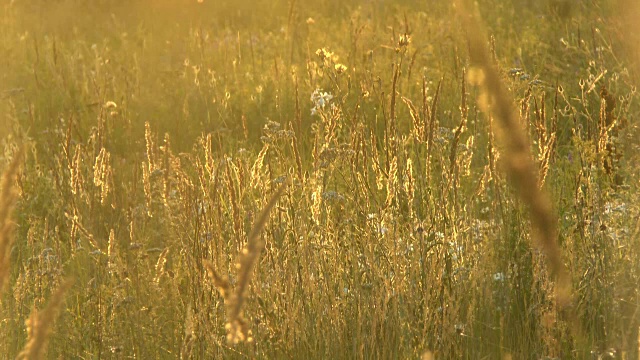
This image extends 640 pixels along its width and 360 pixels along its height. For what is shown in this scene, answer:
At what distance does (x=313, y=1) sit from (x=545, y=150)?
6.43m

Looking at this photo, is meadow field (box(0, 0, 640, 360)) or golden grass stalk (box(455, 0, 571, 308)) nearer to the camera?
golden grass stalk (box(455, 0, 571, 308))

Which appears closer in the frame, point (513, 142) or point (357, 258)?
point (513, 142)

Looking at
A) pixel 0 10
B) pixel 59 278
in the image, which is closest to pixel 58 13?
pixel 0 10

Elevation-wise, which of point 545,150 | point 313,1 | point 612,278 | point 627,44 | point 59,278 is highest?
point 313,1

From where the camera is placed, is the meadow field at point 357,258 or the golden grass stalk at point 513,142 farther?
the meadow field at point 357,258

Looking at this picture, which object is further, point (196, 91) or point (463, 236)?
point (196, 91)

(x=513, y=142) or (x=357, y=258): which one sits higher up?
(x=513, y=142)

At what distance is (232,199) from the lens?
196 cm

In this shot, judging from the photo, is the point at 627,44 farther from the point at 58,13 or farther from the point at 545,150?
the point at 58,13

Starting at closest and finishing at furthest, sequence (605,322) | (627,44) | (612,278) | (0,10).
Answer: (605,322), (612,278), (627,44), (0,10)

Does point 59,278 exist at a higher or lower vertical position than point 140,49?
lower

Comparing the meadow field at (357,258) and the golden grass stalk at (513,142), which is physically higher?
the golden grass stalk at (513,142)

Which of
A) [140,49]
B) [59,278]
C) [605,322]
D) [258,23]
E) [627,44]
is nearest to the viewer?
[605,322]

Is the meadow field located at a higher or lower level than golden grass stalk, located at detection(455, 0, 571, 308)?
lower
